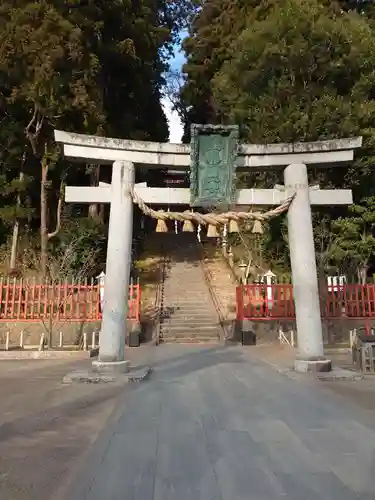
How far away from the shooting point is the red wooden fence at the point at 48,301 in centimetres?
1446

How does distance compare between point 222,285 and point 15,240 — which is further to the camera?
point 222,285

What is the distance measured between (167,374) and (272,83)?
13113mm

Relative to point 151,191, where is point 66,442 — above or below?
below

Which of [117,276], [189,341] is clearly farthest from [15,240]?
[117,276]

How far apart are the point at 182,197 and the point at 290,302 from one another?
8249 millimetres

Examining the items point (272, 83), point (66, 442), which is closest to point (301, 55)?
point (272, 83)

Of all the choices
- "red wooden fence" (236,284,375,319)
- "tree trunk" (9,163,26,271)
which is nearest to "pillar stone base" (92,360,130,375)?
"red wooden fence" (236,284,375,319)

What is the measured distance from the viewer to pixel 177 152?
8.90 metres

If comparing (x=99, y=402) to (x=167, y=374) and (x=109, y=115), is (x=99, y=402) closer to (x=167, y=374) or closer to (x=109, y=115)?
(x=167, y=374)

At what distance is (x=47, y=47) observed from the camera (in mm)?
16031

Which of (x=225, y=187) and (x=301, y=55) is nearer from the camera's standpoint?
(x=225, y=187)

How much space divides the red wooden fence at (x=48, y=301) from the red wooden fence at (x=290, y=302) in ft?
12.8

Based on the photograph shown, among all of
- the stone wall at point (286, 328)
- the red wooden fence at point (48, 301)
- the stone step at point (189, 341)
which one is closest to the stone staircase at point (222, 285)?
the stone step at point (189, 341)

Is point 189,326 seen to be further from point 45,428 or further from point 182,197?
point 45,428
